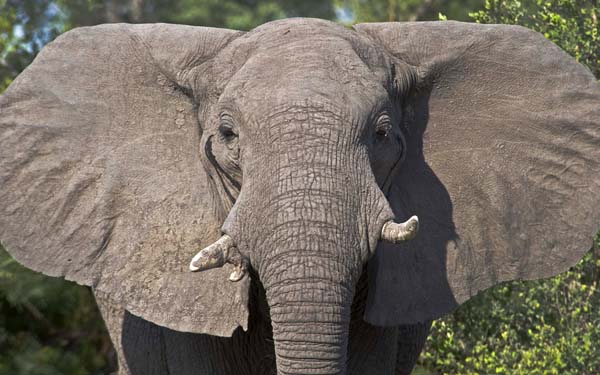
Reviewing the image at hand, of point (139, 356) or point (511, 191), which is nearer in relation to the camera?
point (511, 191)

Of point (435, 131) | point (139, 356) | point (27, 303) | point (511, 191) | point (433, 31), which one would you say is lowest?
point (27, 303)

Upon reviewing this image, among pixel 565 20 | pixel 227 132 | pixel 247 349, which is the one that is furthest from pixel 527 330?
pixel 227 132

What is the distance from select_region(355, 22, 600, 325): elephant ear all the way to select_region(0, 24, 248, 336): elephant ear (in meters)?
0.63

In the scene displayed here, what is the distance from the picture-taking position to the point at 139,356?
4965mm

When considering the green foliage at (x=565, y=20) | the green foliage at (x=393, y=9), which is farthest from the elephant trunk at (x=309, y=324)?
the green foliage at (x=393, y=9)

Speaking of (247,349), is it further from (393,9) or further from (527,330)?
(393,9)

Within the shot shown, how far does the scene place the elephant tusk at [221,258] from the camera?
372 cm

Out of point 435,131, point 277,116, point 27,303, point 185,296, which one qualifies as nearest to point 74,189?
point 185,296

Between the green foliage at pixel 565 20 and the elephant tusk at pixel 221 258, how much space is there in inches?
136

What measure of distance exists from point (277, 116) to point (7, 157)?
1.11 meters

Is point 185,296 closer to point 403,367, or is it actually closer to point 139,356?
point 139,356

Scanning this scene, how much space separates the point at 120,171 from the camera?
4.39 metres

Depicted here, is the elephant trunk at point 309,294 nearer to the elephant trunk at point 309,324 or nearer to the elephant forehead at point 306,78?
the elephant trunk at point 309,324

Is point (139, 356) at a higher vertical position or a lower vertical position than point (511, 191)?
lower
